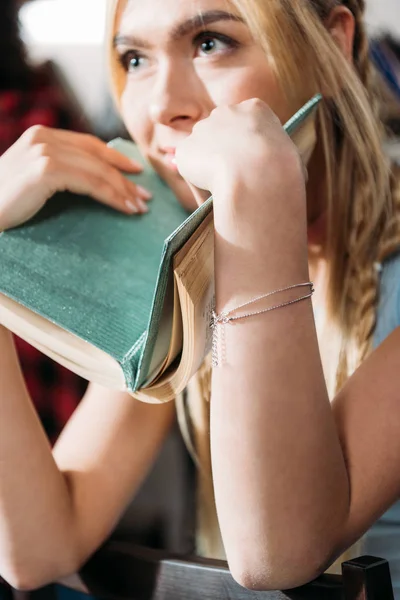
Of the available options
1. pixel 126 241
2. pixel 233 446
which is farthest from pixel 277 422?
pixel 126 241

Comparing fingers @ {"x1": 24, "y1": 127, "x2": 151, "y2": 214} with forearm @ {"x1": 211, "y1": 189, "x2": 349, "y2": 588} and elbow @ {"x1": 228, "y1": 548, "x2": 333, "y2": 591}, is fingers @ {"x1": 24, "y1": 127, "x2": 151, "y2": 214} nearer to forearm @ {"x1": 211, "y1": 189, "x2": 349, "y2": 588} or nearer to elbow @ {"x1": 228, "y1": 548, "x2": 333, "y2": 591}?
forearm @ {"x1": 211, "y1": 189, "x2": 349, "y2": 588}

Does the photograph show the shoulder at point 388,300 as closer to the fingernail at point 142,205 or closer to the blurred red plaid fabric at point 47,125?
the fingernail at point 142,205

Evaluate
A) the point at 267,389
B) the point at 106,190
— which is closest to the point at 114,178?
the point at 106,190

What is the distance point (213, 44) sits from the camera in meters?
0.82

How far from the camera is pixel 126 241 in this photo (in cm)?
87

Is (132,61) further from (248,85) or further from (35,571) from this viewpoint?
(35,571)

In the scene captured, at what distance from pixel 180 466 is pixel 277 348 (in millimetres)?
545

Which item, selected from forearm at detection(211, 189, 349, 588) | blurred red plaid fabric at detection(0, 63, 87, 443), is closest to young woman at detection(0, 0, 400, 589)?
forearm at detection(211, 189, 349, 588)

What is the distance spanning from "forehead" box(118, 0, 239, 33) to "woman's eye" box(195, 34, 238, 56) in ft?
0.08

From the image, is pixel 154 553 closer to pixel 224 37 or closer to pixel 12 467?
pixel 12 467

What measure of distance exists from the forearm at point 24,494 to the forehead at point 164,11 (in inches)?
14.7

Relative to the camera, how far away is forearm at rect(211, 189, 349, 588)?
25.3 inches

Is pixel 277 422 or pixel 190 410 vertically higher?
pixel 277 422

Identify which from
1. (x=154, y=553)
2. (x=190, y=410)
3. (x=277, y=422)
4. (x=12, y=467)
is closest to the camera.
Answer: (x=277, y=422)
